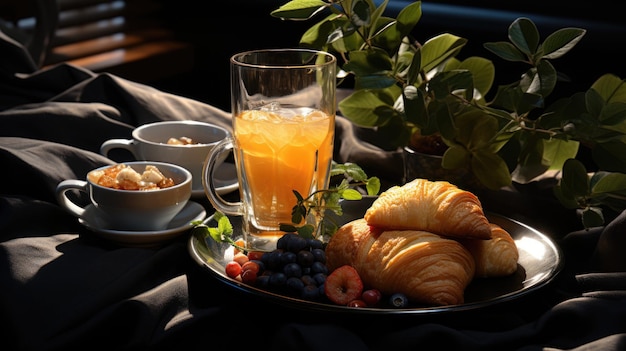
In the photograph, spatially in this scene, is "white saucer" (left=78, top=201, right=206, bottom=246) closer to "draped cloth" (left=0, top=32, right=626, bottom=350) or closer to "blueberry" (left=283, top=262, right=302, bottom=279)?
"draped cloth" (left=0, top=32, right=626, bottom=350)

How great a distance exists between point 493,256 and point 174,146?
1.58 feet

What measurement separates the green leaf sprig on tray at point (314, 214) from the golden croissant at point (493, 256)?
0.52 feet

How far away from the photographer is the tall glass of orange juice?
97cm

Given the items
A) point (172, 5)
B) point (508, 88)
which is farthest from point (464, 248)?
point (172, 5)

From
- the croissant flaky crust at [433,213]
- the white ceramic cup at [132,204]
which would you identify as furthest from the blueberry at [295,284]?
the white ceramic cup at [132,204]

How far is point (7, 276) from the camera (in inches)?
34.5

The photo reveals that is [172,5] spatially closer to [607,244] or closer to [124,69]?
[124,69]

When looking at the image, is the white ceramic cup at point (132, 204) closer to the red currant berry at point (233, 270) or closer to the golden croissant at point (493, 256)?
the red currant berry at point (233, 270)

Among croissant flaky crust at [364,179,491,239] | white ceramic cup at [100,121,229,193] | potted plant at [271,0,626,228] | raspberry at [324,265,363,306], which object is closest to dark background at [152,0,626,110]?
potted plant at [271,0,626,228]

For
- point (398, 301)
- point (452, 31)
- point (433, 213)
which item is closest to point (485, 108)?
point (433, 213)

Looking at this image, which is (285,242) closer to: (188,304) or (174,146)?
(188,304)

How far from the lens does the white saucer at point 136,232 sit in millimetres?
969

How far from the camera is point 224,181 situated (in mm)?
1209

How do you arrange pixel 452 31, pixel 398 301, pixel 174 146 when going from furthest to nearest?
pixel 452 31
pixel 174 146
pixel 398 301
